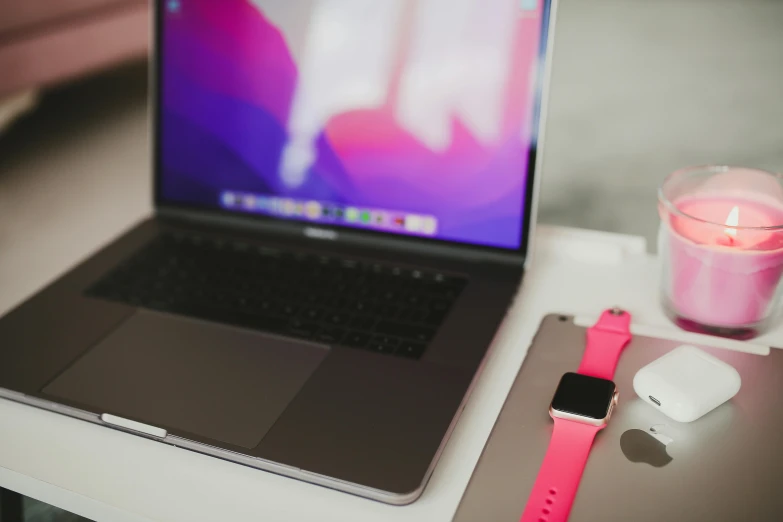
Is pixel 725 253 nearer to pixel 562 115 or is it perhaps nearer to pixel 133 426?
pixel 133 426

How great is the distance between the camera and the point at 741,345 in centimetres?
60

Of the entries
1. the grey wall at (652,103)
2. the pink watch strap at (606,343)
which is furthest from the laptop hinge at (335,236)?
the grey wall at (652,103)

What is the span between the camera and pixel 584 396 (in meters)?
0.53

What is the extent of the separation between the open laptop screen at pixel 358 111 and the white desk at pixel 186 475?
16cm

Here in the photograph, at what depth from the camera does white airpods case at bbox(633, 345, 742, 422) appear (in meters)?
0.51

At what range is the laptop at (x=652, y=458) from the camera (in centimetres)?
46

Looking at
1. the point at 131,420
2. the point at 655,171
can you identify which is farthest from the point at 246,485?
the point at 655,171

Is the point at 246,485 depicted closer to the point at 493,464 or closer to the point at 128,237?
the point at 493,464

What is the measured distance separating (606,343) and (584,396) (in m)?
0.09

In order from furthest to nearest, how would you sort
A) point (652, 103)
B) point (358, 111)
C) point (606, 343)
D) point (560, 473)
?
point (652, 103) → point (358, 111) → point (606, 343) → point (560, 473)

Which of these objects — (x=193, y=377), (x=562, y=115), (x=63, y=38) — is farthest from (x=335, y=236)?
(x=562, y=115)

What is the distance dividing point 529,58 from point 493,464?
366mm

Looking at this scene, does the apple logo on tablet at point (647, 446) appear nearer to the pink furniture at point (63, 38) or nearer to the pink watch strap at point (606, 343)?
the pink watch strap at point (606, 343)

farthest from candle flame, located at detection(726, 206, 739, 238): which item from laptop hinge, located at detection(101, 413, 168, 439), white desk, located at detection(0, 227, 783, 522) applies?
laptop hinge, located at detection(101, 413, 168, 439)
